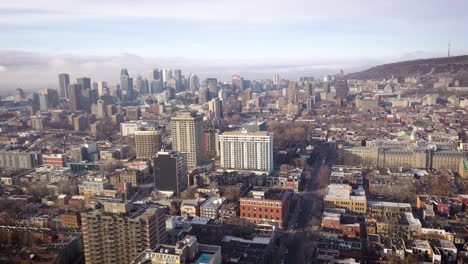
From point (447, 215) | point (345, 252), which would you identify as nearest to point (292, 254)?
point (345, 252)

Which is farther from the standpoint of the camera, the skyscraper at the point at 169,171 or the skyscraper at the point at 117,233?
the skyscraper at the point at 169,171

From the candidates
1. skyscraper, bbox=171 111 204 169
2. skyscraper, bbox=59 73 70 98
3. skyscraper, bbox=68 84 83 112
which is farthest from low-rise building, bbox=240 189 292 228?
skyscraper, bbox=59 73 70 98

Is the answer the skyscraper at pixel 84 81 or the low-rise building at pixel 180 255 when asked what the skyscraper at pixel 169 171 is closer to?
the low-rise building at pixel 180 255

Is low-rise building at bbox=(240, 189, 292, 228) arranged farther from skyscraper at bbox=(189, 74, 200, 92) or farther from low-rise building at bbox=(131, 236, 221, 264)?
skyscraper at bbox=(189, 74, 200, 92)

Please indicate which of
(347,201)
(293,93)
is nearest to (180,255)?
(347,201)

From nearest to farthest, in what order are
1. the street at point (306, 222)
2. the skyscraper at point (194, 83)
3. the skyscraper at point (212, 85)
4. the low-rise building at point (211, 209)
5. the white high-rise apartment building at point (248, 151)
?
the street at point (306, 222) < the low-rise building at point (211, 209) < the white high-rise apartment building at point (248, 151) < the skyscraper at point (212, 85) < the skyscraper at point (194, 83)

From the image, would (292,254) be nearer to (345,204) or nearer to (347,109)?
(345,204)

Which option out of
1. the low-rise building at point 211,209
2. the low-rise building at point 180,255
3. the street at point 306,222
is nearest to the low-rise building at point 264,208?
the street at point 306,222
